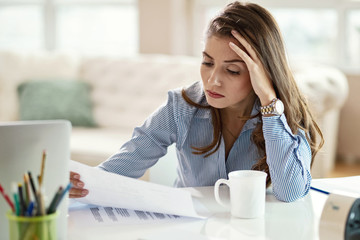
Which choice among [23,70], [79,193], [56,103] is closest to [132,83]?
[56,103]

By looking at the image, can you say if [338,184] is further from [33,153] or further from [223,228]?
[33,153]

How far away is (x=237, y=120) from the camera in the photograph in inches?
70.6

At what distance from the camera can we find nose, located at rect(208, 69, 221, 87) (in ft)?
5.13

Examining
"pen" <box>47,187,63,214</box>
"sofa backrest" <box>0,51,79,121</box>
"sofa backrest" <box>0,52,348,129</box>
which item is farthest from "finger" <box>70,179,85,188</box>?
"sofa backrest" <box>0,51,79,121</box>

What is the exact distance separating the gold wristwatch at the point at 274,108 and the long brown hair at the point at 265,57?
51mm

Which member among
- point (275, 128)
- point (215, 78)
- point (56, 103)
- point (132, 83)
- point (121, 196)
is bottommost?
point (56, 103)

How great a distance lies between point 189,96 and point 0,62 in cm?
275

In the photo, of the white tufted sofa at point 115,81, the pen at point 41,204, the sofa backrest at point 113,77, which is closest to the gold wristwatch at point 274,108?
the pen at point 41,204

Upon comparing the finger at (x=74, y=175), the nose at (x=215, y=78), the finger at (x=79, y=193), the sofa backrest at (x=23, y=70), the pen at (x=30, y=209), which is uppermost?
the nose at (x=215, y=78)

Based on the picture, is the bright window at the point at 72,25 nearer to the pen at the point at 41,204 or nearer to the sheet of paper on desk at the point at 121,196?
the sheet of paper on desk at the point at 121,196

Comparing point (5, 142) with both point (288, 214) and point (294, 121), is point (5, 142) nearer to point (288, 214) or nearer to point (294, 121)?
point (288, 214)

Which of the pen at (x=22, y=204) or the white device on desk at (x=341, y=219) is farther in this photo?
the white device on desk at (x=341, y=219)

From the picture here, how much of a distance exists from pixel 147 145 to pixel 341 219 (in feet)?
2.45

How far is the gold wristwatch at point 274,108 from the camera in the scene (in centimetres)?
159
